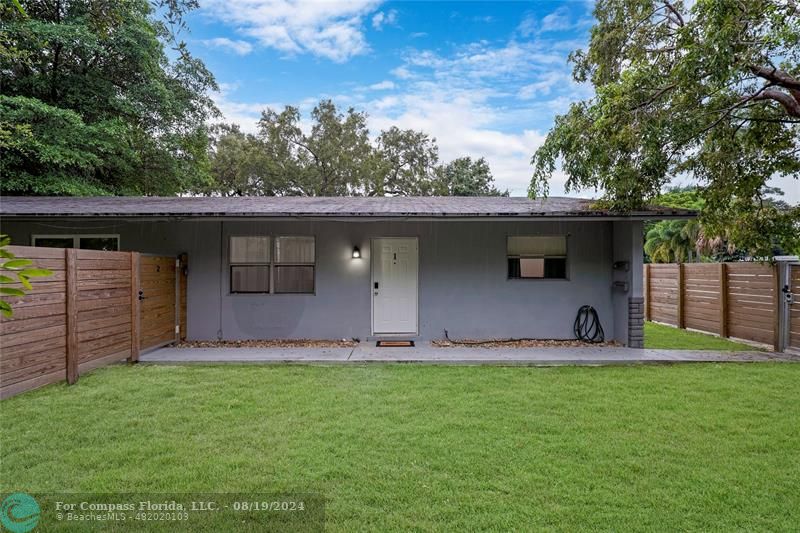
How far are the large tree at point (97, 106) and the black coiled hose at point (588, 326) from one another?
391 inches

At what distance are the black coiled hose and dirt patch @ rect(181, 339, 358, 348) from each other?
158 inches

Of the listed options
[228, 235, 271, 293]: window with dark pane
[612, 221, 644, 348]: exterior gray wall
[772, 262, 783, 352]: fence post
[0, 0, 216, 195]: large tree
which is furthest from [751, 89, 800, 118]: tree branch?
[0, 0, 216, 195]: large tree

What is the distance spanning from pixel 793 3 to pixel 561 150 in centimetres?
332

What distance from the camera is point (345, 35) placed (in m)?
12.2

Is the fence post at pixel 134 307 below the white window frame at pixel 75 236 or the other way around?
below

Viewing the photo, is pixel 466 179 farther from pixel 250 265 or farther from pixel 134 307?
pixel 134 307

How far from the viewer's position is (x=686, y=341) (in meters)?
8.20

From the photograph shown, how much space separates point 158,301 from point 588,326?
24.1 feet

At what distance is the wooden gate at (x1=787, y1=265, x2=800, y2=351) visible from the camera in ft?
23.0

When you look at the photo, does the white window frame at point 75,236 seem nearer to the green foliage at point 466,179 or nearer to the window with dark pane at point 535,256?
the window with dark pane at point 535,256

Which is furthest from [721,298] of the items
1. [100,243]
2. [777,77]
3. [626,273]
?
[100,243]

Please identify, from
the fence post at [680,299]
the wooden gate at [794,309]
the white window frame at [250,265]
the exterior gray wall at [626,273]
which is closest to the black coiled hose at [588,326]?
the exterior gray wall at [626,273]

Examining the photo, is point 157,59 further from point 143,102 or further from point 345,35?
point 345,35

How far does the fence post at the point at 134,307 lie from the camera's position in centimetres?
628
